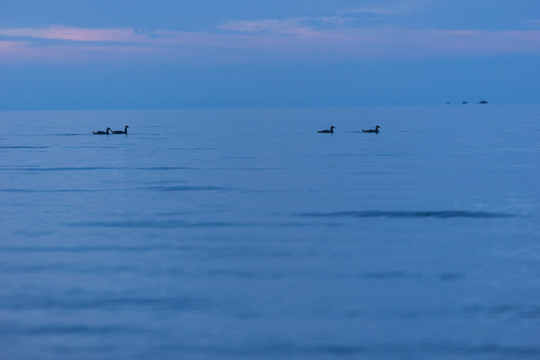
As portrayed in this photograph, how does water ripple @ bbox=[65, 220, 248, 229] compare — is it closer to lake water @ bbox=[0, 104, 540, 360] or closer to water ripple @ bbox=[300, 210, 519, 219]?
lake water @ bbox=[0, 104, 540, 360]

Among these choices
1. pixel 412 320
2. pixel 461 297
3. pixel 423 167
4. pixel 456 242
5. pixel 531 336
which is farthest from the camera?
pixel 423 167

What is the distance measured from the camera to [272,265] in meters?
19.4

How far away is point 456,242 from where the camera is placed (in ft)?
72.9

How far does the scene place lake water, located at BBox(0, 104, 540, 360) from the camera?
13.7 meters

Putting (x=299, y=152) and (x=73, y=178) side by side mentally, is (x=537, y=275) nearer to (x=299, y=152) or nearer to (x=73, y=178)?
(x=73, y=178)

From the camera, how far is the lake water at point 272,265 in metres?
13.7

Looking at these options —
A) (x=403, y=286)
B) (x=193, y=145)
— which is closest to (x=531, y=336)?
(x=403, y=286)

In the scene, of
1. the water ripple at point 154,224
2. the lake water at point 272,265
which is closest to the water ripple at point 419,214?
the lake water at point 272,265

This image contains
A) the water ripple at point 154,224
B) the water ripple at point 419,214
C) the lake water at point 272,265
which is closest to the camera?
the lake water at point 272,265

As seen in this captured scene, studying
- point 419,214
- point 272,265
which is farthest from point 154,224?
point 419,214

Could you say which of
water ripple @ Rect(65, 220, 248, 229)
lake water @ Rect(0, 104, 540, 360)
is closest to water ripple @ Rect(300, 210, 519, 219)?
lake water @ Rect(0, 104, 540, 360)

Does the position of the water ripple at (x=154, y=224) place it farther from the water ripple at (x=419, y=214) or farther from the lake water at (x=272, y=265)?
the water ripple at (x=419, y=214)

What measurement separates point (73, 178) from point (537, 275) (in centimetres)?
2783

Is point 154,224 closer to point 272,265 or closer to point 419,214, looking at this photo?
point 272,265
